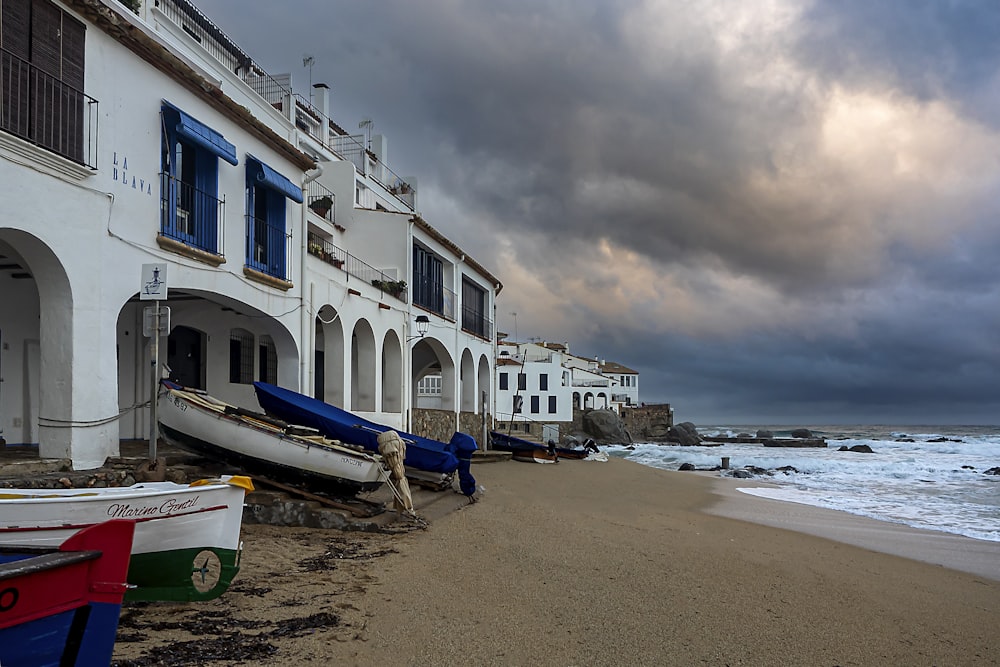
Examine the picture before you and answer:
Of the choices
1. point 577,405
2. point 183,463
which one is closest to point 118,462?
point 183,463

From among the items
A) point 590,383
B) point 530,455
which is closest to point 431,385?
point 530,455

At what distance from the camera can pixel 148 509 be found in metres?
5.48

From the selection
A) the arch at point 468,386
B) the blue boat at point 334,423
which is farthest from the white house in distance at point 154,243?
the arch at point 468,386

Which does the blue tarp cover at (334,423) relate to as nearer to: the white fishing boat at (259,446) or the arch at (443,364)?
the white fishing boat at (259,446)

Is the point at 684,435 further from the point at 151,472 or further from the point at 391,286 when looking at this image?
the point at 151,472

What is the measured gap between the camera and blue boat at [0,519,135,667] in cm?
332

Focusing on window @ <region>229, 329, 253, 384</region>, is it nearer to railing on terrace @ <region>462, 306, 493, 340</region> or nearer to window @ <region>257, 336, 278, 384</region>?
window @ <region>257, 336, 278, 384</region>

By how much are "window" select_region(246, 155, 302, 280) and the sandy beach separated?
239 inches

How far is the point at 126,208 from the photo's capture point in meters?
9.84

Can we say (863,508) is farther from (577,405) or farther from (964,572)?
(577,405)

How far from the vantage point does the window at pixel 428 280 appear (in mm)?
23312

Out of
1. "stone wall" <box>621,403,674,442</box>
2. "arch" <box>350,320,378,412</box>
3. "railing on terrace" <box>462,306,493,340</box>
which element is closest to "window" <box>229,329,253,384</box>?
"arch" <box>350,320,378,412</box>

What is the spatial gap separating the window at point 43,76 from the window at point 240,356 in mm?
7830

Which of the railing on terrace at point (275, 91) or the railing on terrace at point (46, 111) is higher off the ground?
the railing on terrace at point (275, 91)
